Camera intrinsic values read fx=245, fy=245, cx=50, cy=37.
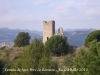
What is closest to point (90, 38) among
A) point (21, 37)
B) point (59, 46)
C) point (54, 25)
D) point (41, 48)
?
point (59, 46)

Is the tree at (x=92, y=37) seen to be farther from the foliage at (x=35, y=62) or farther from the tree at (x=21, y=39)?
the foliage at (x=35, y=62)

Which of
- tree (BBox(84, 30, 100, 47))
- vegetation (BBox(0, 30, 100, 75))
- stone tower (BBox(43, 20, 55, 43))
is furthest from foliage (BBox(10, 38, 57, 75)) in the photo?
stone tower (BBox(43, 20, 55, 43))

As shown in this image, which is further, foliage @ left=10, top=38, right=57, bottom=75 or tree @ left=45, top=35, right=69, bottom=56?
tree @ left=45, top=35, right=69, bottom=56

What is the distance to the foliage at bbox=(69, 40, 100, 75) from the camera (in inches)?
643

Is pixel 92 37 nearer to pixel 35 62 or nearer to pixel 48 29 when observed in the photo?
pixel 48 29

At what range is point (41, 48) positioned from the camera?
1941 centimetres

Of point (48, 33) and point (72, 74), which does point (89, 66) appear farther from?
point (48, 33)

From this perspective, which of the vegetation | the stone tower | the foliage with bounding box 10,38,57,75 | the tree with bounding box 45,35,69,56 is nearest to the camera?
the vegetation

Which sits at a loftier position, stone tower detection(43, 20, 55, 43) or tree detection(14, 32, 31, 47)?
stone tower detection(43, 20, 55, 43)

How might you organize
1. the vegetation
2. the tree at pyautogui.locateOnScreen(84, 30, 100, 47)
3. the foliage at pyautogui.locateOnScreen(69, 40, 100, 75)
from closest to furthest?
the foliage at pyautogui.locateOnScreen(69, 40, 100, 75), the vegetation, the tree at pyautogui.locateOnScreen(84, 30, 100, 47)

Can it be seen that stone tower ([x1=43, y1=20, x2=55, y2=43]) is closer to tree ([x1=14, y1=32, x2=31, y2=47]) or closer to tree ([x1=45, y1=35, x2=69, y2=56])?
tree ([x1=14, y1=32, x2=31, y2=47])

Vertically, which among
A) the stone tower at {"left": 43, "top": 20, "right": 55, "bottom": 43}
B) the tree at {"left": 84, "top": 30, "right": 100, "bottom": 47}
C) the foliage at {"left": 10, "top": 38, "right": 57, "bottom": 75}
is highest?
the stone tower at {"left": 43, "top": 20, "right": 55, "bottom": 43}

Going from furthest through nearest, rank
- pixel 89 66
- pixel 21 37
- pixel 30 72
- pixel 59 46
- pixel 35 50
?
pixel 21 37 < pixel 59 46 < pixel 35 50 < pixel 30 72 < pixel 89 66

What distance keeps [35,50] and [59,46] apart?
74.7 feet
